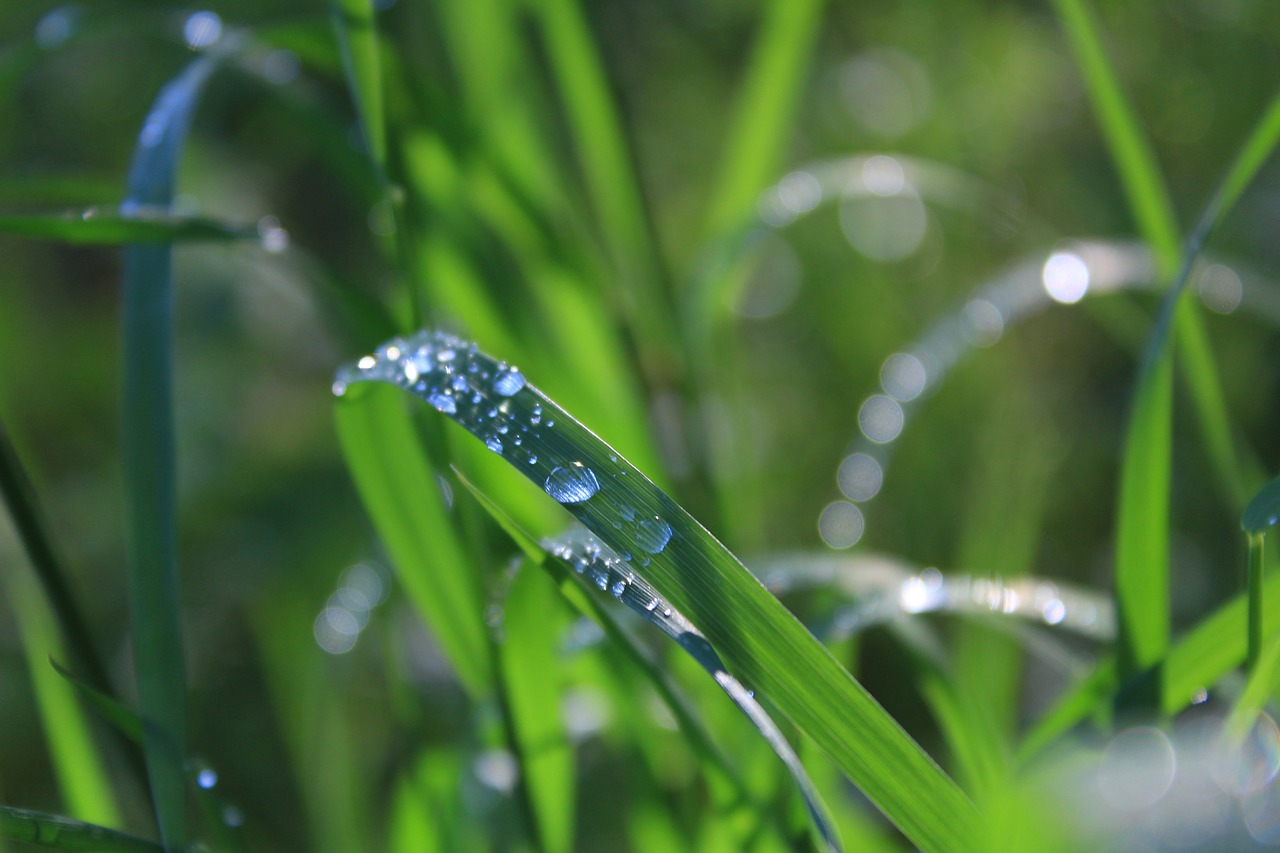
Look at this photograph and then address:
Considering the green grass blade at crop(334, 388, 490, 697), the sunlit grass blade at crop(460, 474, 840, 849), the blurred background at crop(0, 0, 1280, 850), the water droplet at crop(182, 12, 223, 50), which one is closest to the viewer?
the sunlit grass blade at crop(460, 474, 840, 849)

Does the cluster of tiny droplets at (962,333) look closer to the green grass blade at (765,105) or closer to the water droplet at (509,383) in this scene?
the green grass blade at (765,105)

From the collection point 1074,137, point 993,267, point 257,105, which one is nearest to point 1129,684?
point 993,267

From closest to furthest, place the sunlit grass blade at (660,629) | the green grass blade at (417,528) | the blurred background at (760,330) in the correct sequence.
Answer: the sunlit grass blade at (660,629) < the green grass blade at (417,528) < the blurred background at (760,330)

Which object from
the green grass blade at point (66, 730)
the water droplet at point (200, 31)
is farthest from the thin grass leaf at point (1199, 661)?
the water droplet at point (200, 31)

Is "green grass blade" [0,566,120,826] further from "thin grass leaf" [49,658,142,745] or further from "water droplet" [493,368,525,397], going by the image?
"water droplet" [493,368,525,397]

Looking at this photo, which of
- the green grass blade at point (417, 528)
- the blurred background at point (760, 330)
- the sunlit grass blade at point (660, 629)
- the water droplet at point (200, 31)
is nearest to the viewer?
the sunlit grass blade at point (660, 629)

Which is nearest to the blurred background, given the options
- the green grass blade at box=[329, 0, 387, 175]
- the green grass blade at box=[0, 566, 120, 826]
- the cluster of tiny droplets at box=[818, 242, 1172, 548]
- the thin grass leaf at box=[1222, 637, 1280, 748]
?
the cluster of tiny droplets at box=[818, 242, 1172, 548]

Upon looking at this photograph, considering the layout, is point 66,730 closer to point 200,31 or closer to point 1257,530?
point 200,31
